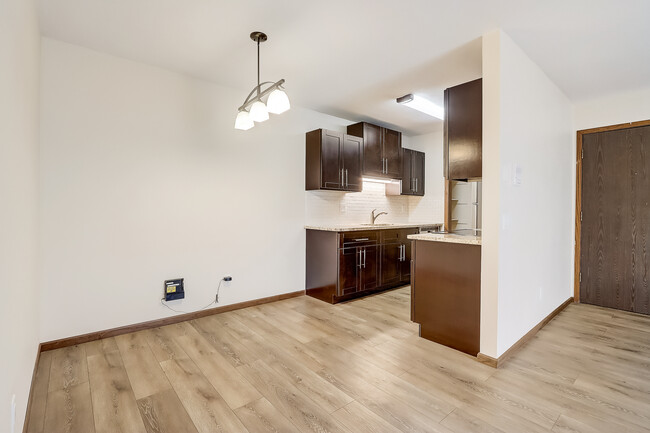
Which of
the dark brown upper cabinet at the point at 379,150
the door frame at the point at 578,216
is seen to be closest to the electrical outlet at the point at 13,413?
the dark brown upper cabinet at the point at 379,150

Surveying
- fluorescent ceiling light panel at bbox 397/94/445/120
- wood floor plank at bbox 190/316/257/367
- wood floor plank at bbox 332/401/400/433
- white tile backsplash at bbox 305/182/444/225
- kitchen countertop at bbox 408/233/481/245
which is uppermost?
fluorescent ceiling light panel at bbox 397/94/445/120

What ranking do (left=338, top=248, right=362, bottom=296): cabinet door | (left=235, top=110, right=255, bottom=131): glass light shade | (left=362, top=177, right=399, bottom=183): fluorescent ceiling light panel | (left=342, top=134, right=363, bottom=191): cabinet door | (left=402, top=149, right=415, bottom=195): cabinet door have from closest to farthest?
(left=235, top=110, right=255, bottom=131): glass light shade, (left=338, top=248, right=362, bottom=296): cabinet door, (left=342, top=134, right=363, bottom=191): cabinet door, (left=362, top=177, right=399, bottom=183): fluorescent ceiling light panel, (left=402, top=149, right=415, bottom=195): cabinet door

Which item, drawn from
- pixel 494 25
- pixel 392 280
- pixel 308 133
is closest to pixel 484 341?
pixel 392 280

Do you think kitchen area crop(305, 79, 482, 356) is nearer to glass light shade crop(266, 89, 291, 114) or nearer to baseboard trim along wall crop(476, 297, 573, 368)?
baseboard trim along wall crop(476, 297, 573, 368)

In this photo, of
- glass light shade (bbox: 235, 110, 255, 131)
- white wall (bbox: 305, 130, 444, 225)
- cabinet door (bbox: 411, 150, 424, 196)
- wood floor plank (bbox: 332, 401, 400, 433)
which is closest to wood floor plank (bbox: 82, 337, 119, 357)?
wood floor plank (bbox: 332, 401, 400, 433)

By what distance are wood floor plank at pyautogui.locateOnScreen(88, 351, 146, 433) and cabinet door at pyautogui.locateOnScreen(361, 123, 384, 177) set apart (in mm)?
3602

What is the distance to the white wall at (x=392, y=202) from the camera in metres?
4.54

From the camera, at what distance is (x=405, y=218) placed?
5.96m

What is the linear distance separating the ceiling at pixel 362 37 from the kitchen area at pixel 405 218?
1.72 feet

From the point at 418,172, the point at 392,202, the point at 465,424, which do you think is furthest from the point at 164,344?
the point at 418,172

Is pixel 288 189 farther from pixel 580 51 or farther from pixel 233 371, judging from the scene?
pixel 580 51

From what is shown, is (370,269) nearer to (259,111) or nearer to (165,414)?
(259,111)

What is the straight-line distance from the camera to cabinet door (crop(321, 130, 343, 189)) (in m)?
4.08

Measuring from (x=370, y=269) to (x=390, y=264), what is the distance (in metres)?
0.44
